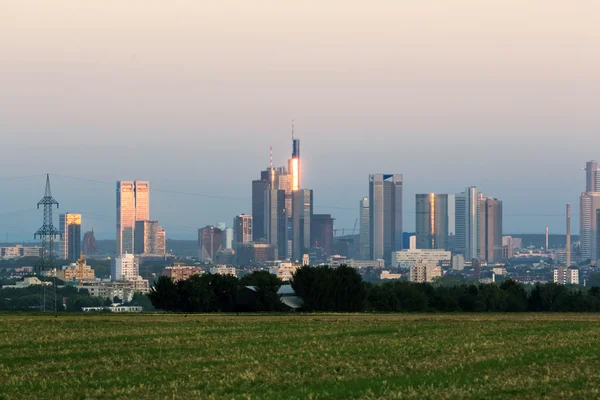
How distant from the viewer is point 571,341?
3844 cm

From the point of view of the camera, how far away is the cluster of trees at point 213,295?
107 metres

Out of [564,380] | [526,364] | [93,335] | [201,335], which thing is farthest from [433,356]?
[93,335]

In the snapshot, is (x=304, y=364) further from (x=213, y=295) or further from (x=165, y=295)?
(x=165, y=295)

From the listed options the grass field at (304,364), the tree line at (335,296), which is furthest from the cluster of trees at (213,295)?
the grass field at (304,364)

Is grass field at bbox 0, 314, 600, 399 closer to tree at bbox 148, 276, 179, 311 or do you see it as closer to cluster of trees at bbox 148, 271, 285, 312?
cluster of trees at bbox 148, 271, 285, 312

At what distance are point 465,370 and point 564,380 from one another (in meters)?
3.03

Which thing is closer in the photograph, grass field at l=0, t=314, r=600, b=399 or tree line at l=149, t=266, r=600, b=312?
grass field at l=0, t=314, r=600, b=399

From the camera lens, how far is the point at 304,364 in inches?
1245

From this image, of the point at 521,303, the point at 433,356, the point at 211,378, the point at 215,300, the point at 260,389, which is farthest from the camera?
the point at 521,303

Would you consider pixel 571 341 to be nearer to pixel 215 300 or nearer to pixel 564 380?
pixel 564 380

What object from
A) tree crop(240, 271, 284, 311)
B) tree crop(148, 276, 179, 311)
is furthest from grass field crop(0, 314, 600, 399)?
tree crop(148, 276, 179, 311)

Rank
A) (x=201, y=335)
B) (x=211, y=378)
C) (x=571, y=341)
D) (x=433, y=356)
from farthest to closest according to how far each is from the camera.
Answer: (x=201, y=335) → (x=571, y=341) → (x=433, y=356) → (x=211, y=378)

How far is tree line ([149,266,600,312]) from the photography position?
355 feet

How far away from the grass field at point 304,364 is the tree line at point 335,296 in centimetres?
6231
